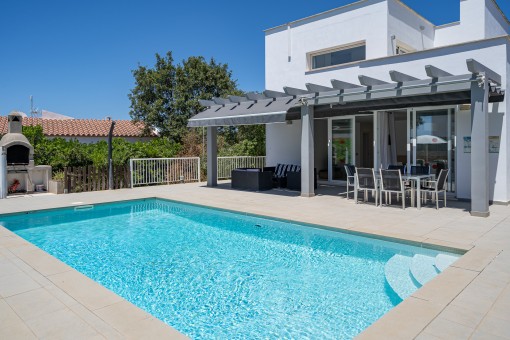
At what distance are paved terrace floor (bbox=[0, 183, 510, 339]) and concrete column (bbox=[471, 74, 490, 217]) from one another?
22.8 inches

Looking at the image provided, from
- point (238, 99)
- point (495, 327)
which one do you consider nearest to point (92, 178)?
point (238, 99)

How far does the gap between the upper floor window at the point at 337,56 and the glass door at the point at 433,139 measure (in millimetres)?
4843

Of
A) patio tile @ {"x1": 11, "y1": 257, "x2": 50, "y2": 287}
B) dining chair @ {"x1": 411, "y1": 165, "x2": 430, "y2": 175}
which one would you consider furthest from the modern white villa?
patio tile @ {"x1": 11, "y1": 257, "x2": 50, "y2": 287}

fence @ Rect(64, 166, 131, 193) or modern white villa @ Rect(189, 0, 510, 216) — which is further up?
modern white villa @ Rect(189, 0, 510, 216)

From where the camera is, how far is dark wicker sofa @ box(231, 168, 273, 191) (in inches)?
727

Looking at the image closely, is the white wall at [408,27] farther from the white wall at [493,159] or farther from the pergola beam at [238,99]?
the pergola beam at [238,99]

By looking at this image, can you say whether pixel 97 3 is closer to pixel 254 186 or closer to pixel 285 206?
pixel 254 186

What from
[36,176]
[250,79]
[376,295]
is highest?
[250,79]

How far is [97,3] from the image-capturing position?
2270cm

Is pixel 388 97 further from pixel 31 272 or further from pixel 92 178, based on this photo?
pixel 92 178

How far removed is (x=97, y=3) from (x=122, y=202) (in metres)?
14.2

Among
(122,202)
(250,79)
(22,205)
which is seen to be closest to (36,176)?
(22,205)

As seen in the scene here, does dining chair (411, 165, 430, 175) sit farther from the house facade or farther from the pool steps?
the pool steps

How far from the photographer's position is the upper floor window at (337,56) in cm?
1869
